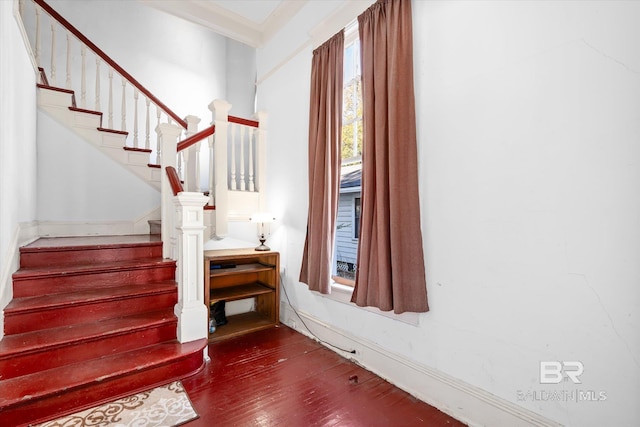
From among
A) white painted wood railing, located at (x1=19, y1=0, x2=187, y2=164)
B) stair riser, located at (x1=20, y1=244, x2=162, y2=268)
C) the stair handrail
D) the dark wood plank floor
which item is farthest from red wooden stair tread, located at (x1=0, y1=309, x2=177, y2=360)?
the stair handrail

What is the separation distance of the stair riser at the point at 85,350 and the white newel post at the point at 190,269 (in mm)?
135

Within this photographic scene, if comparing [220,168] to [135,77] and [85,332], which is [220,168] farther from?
[135,77]

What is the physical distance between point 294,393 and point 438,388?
0.95 meters

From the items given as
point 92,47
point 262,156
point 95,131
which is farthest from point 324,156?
point 92,47

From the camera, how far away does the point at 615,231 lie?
49.6 inches

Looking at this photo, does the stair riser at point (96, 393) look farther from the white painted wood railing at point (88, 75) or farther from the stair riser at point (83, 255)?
the white painted wood railing at point (88, 75)

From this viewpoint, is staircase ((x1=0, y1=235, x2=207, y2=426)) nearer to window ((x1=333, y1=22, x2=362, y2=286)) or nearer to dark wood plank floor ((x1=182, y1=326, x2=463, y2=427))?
dark wood plank floor ((x1=182, y1=326, x2=463, y2=427))

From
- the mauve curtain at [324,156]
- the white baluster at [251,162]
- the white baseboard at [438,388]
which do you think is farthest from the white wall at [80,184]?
the white baseboard at [438,388]

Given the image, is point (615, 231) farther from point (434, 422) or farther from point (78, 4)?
point (78, 4)

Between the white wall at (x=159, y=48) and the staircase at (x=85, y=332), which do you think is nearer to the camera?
the staircase at (x=85, y=332)

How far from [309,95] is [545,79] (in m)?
2.03

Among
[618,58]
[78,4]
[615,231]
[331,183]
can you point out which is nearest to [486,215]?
[615,231]

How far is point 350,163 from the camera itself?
280 cm

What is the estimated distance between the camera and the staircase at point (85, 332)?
1.75m
